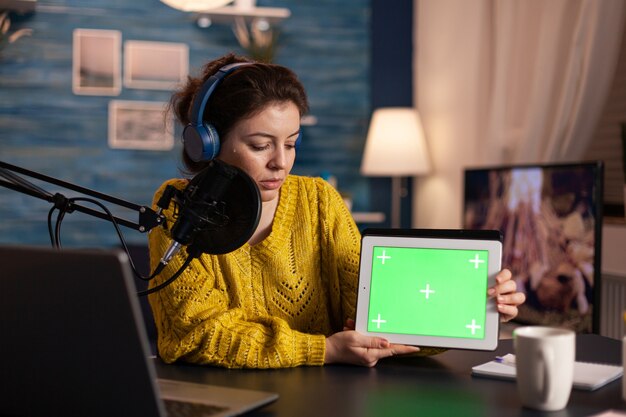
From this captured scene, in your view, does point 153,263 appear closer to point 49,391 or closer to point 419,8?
point 49,391

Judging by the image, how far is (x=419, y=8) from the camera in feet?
14.8

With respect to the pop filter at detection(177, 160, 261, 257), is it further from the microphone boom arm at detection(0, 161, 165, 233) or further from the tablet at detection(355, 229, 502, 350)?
the tablet at detection(355, 229, 502, 350)

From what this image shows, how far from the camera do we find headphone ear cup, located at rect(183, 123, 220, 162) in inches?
58.7

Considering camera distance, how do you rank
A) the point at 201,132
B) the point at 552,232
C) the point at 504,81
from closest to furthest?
the point at 201,132, the point at 552,232, the point at 504,81

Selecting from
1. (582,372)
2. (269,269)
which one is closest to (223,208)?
(269,269)

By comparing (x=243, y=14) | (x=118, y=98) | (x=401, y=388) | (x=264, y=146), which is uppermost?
(x=243, y=14)

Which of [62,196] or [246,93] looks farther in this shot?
[246,93]

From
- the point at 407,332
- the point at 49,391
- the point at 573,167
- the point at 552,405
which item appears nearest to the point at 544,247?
the point at 573,167

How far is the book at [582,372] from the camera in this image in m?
1.16

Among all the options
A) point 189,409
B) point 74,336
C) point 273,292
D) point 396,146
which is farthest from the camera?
point 396,146

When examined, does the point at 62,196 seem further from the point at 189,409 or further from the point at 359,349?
the point at 359,349

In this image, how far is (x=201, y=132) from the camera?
58.6 inches

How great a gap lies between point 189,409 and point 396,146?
3.21 m

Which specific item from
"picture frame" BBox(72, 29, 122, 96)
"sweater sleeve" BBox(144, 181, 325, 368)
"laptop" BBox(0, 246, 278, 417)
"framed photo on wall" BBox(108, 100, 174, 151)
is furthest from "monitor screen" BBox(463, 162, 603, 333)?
"picture frame" BBox(72, 29, 122, 96)
